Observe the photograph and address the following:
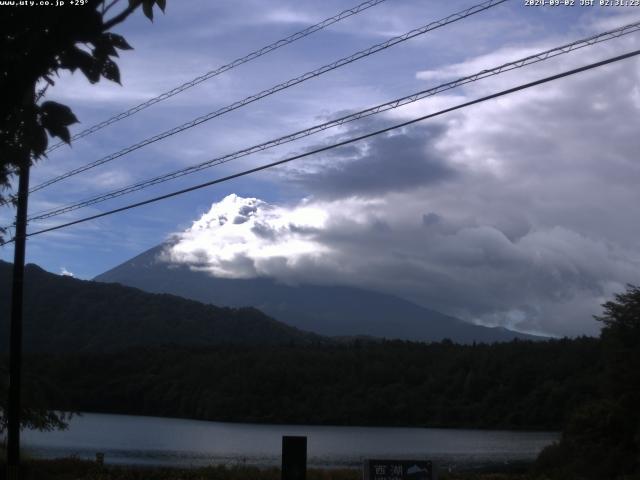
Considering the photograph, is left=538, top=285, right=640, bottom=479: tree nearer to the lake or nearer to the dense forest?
the lake

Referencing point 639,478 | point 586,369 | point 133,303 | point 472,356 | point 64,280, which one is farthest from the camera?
point 133,303

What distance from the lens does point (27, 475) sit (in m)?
21.1

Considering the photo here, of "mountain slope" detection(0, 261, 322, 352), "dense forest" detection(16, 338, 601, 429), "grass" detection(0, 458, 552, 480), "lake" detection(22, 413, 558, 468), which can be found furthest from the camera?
"mountain slope" detection(0, 261, 322, 352)

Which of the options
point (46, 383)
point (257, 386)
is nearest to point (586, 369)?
point (257, 386)

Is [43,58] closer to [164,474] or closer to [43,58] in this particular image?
[43,58]

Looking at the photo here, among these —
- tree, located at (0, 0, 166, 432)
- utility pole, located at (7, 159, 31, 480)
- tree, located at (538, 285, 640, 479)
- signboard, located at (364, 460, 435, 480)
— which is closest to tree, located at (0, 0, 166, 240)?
tree, located at (0, 0, 166, 432)

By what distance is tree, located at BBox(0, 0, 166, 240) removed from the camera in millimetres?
3938

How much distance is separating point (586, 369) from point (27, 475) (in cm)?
5783

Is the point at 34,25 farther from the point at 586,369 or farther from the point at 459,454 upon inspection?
the point at 586,369

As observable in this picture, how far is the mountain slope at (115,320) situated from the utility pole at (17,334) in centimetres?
4691

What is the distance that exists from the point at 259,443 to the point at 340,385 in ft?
101

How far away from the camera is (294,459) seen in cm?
1177

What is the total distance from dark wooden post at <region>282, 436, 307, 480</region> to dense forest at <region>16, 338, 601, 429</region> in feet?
231

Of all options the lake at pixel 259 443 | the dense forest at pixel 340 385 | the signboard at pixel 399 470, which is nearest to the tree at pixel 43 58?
the signboard at pixel 399 470
